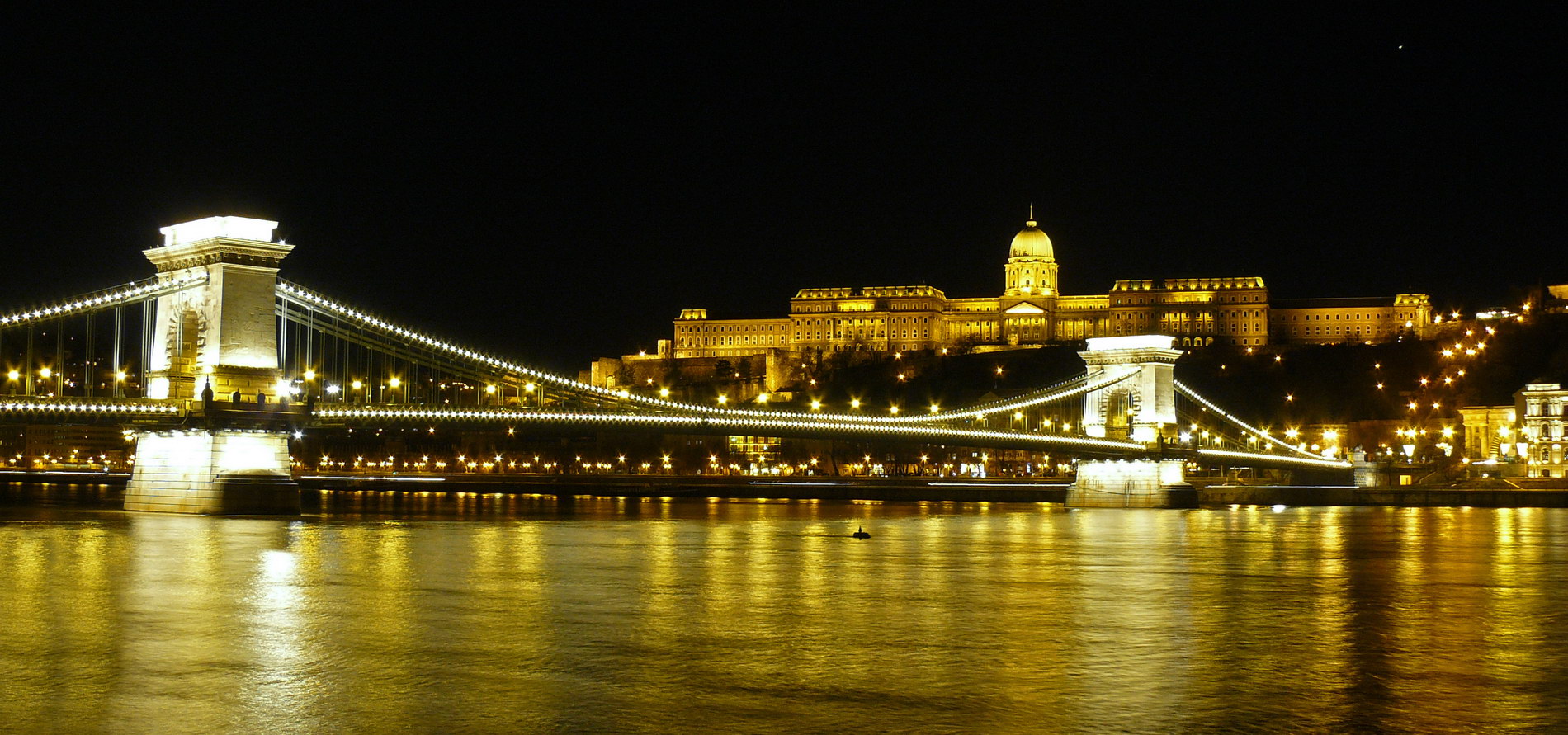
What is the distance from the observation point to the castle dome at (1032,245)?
14750cm

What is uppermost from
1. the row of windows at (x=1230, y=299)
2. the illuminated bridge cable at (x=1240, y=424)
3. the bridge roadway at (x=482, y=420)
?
the row of windows at (x=1230, y=299)

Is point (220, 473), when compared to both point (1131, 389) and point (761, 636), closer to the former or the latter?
point (761, 636)

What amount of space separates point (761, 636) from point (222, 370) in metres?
20.5

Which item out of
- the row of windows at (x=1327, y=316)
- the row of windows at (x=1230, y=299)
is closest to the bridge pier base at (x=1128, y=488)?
the row of windows at (x=1230, y=299)

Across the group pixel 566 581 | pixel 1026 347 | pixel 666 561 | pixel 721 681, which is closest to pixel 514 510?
pixel 666 561

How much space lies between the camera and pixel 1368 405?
100 meters

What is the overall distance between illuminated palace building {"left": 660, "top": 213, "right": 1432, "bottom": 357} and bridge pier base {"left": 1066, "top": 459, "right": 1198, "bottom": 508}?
82330 millimetres

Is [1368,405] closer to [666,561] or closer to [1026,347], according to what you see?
[1026,347]

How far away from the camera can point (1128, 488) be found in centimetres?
5191

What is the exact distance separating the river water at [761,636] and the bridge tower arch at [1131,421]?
22.4 m

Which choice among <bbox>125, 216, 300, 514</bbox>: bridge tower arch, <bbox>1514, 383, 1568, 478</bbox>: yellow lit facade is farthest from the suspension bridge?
<bbox>1514, 383, 1568, 478</bbox>: yellow lit facade

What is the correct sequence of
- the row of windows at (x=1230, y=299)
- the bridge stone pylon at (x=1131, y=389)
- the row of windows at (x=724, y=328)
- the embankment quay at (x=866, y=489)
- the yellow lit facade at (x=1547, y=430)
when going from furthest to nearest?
the row of windows at (x=724, y=328)
the row of windows at (x=1230, y=299)
the yellow lit facade at (x=1547, y=430)
the embankment quay at (x=866, y=489)
the bridge stone pylon at (x=1131, y=389)

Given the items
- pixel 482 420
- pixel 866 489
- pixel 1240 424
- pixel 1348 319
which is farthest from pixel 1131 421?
pixel 1348 319

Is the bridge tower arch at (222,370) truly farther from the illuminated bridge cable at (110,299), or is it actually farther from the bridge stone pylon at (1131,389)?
the bridge stone pylon at (1131,389)
